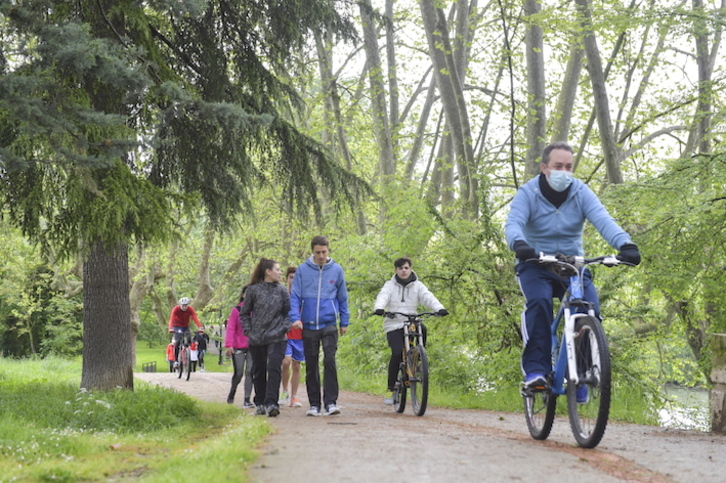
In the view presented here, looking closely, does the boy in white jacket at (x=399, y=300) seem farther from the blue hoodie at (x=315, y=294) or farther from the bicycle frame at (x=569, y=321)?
the bicycle frame at (x=569, y=321)

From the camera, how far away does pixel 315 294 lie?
29.6 feet

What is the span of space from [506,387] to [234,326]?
380 cm

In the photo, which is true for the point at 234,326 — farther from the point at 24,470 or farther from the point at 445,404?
the point at 24,470

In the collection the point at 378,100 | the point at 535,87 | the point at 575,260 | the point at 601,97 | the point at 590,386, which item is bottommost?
the point at 590,386

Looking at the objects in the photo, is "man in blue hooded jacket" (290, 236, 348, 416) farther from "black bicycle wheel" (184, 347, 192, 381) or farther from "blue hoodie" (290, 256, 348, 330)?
"black bicycle wheel" (184, 347, 192, 381)

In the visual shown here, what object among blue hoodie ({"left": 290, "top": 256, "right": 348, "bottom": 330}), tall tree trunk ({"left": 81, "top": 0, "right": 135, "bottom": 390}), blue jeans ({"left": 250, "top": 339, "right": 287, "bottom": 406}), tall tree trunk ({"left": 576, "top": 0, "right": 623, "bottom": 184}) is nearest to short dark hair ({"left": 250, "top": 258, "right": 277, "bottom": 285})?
blue hoodie ({"left": 290, "top": 256, "right": 348, "bottom": 330})

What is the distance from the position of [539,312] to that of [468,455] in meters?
1.25

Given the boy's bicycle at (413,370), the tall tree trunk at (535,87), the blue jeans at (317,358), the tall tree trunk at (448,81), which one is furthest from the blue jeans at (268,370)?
A: the tall tree trunk at (448,81)

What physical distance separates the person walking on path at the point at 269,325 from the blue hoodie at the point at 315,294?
0.47ft

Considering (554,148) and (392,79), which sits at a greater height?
(392,79)

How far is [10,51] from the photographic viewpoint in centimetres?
837

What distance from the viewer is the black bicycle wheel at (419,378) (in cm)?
889

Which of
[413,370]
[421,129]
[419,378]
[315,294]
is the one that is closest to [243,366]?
[315,294]

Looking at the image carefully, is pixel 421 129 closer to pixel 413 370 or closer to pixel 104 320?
pixel 104 320
